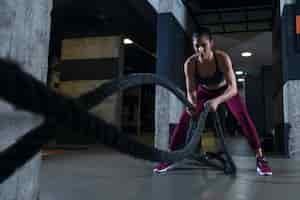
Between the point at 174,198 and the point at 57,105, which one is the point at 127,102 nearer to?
the point at 174,198

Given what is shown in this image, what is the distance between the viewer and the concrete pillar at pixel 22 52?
Answer: 918 millimetres

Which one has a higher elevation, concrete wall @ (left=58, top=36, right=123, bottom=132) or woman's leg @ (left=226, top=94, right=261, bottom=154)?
concrete wall @ (left=58, top=36, right=123, bottom=132)

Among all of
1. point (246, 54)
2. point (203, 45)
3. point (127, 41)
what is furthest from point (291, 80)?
point (246, 54)

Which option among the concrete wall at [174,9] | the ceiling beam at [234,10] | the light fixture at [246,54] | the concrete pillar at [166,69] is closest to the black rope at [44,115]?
the concrete pillar at [166,69]

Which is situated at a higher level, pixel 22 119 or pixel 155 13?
pixel 155 13

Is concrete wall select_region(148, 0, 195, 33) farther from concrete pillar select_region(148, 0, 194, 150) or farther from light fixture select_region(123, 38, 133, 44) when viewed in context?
light fixture select_region(123, 38, 133, 44)

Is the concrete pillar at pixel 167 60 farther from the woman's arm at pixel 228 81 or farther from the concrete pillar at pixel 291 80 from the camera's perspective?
the woman's arm at pixel 228 81

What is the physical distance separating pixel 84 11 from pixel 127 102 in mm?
5039

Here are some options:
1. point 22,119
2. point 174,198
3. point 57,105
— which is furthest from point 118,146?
point 174,198

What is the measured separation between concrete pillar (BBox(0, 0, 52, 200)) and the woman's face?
1281 mm

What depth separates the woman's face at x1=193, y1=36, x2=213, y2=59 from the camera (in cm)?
222

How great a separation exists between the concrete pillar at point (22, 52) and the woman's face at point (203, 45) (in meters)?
1.28

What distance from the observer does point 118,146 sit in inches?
15.9

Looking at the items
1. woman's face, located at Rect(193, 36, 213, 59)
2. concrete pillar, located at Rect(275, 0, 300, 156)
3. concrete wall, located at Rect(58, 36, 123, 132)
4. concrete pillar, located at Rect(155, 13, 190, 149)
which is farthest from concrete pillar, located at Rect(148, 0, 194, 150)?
woman's face, located at Rect(193, 36, 213, 59)
